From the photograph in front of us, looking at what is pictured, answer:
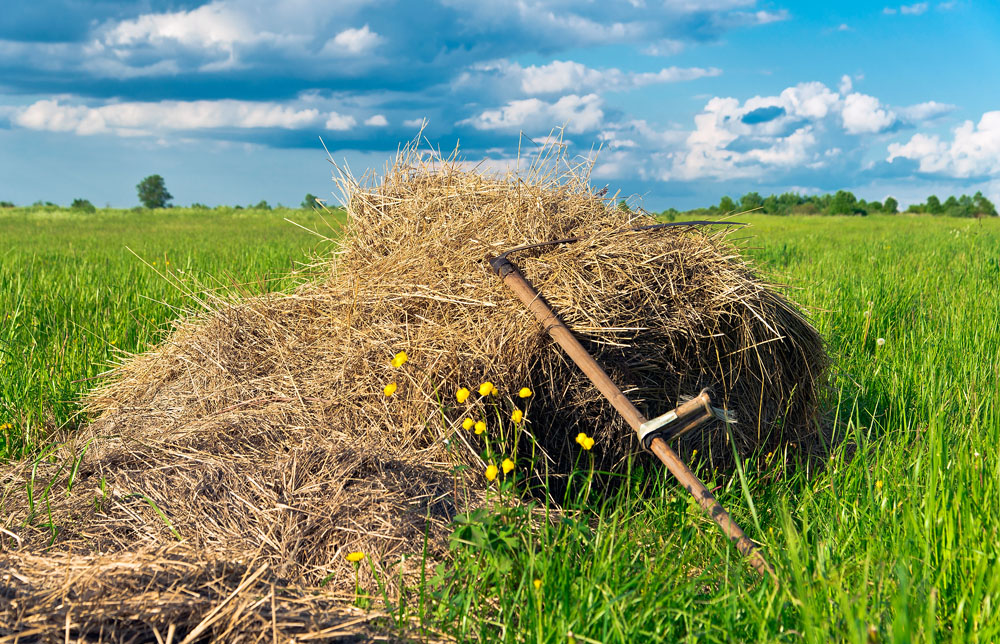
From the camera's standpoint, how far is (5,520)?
2.75m

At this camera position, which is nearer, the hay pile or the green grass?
the hay pile

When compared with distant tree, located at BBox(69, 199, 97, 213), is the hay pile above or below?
below

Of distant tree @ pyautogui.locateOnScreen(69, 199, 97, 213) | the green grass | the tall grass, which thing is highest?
distant tree @ pyautogui.locateOnScreen(69, 199, 97, 213)

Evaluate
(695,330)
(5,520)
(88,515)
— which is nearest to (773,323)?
(695,330)

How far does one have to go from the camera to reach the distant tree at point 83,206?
142 ft

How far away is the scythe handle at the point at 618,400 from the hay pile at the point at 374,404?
10 centimetres

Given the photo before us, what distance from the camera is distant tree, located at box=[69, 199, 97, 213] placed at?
43219mm

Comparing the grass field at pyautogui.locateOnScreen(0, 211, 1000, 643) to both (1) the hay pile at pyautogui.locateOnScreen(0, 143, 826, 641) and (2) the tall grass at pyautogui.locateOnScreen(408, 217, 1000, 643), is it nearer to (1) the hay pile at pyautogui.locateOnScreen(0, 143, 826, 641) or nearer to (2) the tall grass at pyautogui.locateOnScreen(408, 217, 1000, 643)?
(2) the tall grass at pyautogui.locateOnScreen(408, 217, 1000, 643)

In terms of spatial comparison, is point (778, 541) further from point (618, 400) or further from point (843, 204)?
point (843, 204)

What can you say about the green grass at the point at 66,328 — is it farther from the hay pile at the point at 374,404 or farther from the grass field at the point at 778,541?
the hay pile at the point at 374,404

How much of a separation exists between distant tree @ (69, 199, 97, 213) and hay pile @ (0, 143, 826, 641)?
45559mm

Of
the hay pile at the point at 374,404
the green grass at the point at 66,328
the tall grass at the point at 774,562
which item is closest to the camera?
the tall grass at the point at 774,562

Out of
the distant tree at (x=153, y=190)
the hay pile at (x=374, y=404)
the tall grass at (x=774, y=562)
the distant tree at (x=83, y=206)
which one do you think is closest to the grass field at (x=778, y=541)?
the tall grass at (x=774, y=562)

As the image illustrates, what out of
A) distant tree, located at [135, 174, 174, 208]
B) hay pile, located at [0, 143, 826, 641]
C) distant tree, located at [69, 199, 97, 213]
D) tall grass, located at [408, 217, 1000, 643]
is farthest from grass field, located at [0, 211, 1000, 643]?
distant tree, located at [135, 174, 174, 208]
